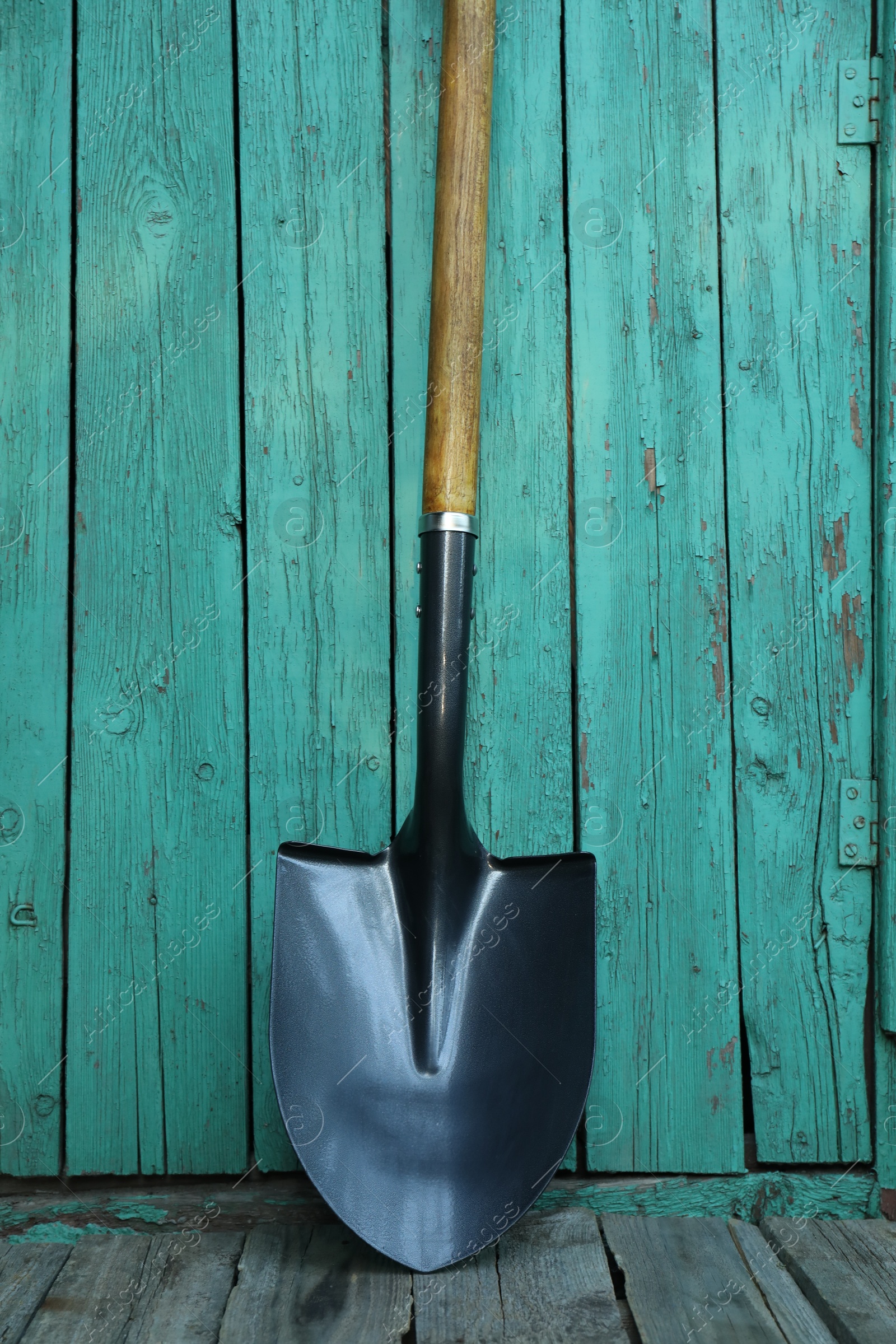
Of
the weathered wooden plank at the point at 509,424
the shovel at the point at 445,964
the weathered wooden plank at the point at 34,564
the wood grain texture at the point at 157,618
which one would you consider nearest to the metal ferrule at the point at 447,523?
the shovel at the point at 445,964

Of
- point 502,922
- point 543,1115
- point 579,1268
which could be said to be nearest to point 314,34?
point 502,922

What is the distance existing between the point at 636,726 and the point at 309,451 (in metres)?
0.48

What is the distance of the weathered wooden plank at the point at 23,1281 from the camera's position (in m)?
0.82

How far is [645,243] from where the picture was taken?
1062 mm

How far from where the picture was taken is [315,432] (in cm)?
105

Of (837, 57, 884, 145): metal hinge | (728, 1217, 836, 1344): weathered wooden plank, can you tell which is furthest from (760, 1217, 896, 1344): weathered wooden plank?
(837, 57, 884, 145): metal hinge

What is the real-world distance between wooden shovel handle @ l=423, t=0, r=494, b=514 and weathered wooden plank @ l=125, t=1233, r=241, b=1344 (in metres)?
0.76

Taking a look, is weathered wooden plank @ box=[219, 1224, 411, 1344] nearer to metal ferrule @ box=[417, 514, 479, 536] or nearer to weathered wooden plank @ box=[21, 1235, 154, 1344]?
weathered wooden plank @ box=[21, 1235, 154, 1344]

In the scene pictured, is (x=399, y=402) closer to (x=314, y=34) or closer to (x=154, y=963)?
(x=314, y=34)

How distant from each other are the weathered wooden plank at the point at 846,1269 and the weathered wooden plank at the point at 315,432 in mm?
558

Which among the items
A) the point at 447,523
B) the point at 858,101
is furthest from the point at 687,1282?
the point at 858,101

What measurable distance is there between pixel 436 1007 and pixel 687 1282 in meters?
0.34

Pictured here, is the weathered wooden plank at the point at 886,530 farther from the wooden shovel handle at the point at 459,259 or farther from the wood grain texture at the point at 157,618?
the wood grain texture at the point at 157,618

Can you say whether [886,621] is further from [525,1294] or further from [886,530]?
[525,1294]
